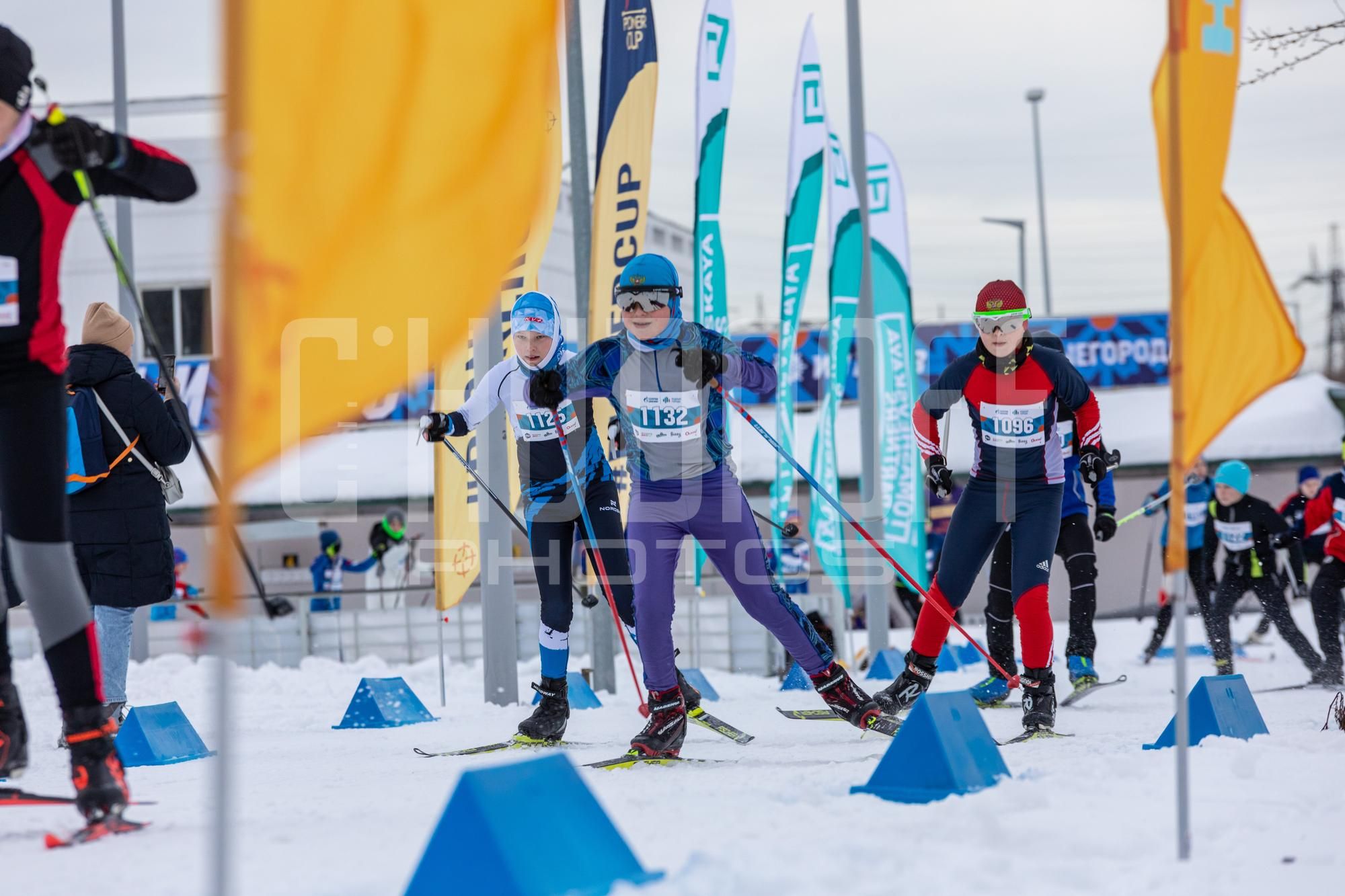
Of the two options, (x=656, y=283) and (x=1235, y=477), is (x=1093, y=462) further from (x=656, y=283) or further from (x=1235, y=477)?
(x=1235, y=477)

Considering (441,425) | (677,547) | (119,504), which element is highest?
(441,425)

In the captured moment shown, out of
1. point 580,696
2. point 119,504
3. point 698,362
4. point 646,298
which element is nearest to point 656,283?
point 646,298

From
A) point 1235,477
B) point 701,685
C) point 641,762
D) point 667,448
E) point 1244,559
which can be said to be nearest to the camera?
point 641,762

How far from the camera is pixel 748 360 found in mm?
5387

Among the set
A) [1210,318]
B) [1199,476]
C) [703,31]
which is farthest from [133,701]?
[1199,476]

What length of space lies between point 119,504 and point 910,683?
11.8 feet

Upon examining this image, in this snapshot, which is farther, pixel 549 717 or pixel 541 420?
pixel 541 420

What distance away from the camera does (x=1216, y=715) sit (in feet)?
16.2

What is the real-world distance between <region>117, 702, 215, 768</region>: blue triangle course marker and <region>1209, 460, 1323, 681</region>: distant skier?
703 cm

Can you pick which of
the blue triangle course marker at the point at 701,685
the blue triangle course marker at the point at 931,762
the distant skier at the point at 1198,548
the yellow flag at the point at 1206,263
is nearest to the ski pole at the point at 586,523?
the blue triangle course marker at the point at 931,762

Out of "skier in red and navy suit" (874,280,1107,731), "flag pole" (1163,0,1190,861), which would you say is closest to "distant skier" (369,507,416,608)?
"skier in red and navy suit" (874,280,1107,731)

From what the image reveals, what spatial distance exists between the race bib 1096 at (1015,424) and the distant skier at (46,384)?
3.87 meters

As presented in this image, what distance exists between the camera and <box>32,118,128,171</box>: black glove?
3.12m

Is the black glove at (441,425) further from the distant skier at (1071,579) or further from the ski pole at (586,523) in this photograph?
the distant skier at (1071,579)
